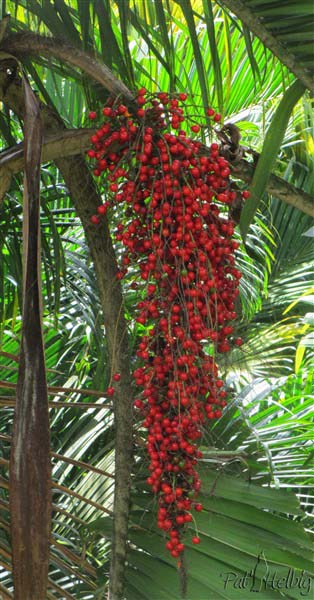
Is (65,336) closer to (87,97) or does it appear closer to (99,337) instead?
(99,337)

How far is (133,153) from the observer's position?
28.2 inches

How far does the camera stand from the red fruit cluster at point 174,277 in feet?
2.17

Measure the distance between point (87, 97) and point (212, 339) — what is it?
0.33 metres

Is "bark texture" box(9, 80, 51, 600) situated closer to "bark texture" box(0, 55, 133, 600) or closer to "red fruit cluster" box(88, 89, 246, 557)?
"red fruit cluster" box(88, 89, 246, 557)

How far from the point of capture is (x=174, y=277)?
0.68 m

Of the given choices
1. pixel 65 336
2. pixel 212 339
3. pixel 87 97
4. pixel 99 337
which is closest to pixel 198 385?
pixel 212 339

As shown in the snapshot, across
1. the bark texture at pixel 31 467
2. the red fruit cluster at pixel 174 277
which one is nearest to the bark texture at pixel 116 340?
the red fruit cluster at pixel 174 277

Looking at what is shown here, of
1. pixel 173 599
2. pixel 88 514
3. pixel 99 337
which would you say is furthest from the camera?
pixel 88 514

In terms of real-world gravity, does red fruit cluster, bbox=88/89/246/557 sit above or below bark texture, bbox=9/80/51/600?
above

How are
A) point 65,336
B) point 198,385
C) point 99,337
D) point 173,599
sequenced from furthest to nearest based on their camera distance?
point 65,336, point 99,337, point 173,599, point 198,385

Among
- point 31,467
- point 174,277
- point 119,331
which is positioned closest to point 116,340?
point 119,331

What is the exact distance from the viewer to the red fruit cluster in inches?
26.1

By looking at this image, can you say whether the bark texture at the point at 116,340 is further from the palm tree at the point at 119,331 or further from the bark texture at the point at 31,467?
the bark texture at the point at 31,467

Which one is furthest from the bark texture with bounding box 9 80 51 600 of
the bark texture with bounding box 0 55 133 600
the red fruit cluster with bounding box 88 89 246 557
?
the bark texture with bounding box 0 55 133 600
